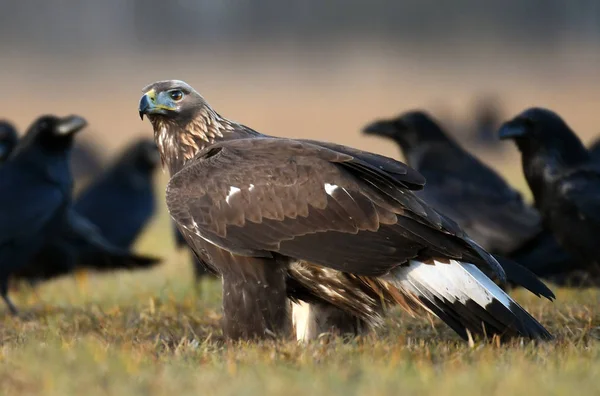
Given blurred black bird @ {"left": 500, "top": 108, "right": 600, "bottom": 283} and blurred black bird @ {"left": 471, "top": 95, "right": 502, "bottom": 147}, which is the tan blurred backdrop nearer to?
blurred black bird @ {"left": 471, "top": 95, "right": 502, "bottom": 147}

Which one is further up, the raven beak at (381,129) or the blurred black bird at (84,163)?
the raven beak at (381,129)

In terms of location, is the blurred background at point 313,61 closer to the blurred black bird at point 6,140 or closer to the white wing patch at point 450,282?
the blurred black bird at point 6,140

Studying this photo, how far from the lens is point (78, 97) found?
52969 millimetres

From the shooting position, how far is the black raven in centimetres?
594

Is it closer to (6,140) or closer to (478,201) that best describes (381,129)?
(478,201)

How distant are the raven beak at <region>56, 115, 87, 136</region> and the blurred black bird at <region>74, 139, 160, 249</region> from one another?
317 centimetres

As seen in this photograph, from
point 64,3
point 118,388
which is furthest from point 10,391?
point 64,3

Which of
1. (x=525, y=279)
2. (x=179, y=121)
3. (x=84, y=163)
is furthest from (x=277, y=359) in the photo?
(x=84, y=163)

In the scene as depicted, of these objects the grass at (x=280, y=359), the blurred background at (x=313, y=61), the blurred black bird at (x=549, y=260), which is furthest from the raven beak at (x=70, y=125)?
the blurred background at (x=313, y=61)

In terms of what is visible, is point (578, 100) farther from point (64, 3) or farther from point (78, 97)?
point (64, 3)

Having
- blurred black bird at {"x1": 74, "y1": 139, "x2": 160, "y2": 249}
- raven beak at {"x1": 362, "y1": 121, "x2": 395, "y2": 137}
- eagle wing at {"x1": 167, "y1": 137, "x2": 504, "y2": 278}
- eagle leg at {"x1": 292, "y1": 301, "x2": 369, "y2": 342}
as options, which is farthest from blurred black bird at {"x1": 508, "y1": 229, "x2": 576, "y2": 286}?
blurred black bird at {"x1": 74, "y1": 139, "x2": 160, "y2": 249}

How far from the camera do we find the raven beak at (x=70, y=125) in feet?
31.0

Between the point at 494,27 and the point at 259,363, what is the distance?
250 feet

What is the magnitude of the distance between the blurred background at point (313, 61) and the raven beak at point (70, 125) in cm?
1233
